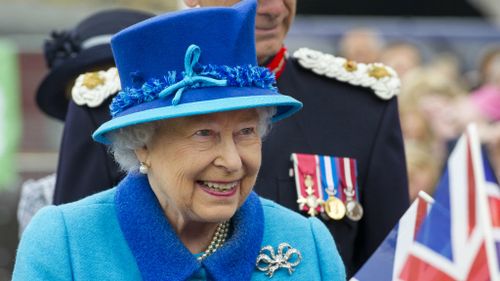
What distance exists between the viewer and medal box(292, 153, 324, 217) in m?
4.94

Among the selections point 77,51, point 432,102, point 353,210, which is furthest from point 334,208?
point 432,102

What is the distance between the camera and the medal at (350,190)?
499 centimetres

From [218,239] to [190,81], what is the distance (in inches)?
19.8

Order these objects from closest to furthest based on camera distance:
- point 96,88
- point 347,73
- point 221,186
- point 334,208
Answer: point 221,186, point 334,208, point 96,88, point 347,73

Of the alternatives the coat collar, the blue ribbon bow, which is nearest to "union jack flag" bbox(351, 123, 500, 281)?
the coat collar

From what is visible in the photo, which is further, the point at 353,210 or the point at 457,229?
the point at 353,210

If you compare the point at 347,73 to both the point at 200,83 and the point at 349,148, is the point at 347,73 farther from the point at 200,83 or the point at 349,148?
the point at 200,83

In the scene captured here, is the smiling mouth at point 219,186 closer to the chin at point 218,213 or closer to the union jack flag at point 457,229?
the chin at point 218,213

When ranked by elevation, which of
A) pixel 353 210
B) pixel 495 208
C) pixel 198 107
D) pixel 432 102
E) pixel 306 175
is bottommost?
pixel 432 102

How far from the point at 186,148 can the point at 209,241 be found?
1.10 ft

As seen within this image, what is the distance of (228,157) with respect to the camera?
153 inches

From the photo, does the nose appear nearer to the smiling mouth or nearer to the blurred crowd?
the smiling mouth

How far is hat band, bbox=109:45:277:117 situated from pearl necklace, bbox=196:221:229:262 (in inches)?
16.9

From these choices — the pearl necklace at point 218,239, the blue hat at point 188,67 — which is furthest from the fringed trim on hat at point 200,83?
the pearl necklace at point 218,239
